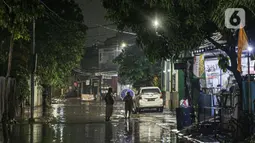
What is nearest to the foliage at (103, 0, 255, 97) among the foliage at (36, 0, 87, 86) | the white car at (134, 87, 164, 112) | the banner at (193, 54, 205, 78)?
the banner at (193, 54, 205, 78)

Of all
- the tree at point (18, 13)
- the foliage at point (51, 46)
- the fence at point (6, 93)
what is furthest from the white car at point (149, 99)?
the tree at point (18, 13)

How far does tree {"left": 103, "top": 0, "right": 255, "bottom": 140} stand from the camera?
37.1ft

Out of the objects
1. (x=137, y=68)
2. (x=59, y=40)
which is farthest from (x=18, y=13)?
(x=137, y=68)

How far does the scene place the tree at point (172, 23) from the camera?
445 inches

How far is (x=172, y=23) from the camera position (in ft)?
39.2

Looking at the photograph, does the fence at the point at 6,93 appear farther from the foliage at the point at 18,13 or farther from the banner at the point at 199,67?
the banner at the point at 199,67

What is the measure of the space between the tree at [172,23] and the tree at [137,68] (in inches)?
1084

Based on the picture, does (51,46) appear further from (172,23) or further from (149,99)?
(172,23)

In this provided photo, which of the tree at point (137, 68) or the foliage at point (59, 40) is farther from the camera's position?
the tree at point (137, 68)

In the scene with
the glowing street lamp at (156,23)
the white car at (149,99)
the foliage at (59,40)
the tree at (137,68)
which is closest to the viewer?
the glowing street lamp at (156,23)

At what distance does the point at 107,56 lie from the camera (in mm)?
82500

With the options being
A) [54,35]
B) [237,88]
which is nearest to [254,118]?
[237,88]

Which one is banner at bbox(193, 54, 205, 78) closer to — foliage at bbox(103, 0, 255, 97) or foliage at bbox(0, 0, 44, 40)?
foliage at bbox(103, 0, 255, 97)

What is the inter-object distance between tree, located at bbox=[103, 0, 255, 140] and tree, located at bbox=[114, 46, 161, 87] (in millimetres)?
27534
